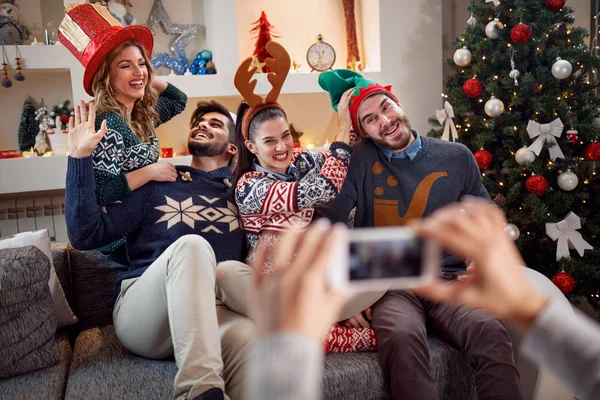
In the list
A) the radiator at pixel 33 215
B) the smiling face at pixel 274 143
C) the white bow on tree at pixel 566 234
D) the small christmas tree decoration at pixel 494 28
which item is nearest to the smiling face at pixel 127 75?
the smiling face at pixel 274 143

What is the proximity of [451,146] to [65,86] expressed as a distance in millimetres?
2605

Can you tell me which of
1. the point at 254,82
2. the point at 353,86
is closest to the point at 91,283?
the point at 254,82

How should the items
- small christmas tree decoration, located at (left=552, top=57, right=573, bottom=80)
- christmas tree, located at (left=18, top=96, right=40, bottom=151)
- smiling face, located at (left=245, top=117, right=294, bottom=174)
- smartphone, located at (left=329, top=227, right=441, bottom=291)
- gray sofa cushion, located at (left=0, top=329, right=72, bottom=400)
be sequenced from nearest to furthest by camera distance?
smartphone, located at (left=329, top=227, right=441, bottom=291), gray sofa cushion, located at (left=0, top=329, right=72, bottom=400), smiling face, located at (left=245, top=117, right=294, bottom=174), small christmas tree decoration, located at (left=552, top=57, right=573, bottom=80), christmas tree, located at (left=18, top=96, right=40, bottom=151)

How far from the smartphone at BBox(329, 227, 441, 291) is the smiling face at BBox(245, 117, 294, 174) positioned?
1399 mm

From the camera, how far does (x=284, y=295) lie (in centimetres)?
56

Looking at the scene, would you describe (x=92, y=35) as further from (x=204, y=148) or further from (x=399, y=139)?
(x=399, y=139)

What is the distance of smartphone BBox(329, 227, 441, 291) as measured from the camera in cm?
76

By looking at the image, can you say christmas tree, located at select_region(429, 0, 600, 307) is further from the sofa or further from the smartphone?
the smartphone

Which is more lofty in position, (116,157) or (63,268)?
(116,157)

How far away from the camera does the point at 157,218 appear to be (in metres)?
2.18

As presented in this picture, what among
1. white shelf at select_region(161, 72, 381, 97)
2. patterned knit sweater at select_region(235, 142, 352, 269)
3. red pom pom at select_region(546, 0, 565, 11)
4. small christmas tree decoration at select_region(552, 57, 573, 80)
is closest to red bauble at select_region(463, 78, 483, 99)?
small christmas tree decoration at select_region(552, 57, 573, 80)

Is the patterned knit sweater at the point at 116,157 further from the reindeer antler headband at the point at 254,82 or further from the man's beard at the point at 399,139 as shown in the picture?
the man's beard at the point at 399,139

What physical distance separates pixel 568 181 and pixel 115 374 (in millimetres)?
2440

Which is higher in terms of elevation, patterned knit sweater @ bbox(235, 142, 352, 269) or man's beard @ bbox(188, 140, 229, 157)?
man's beard @ bbox(188, 140, 229, 157)
